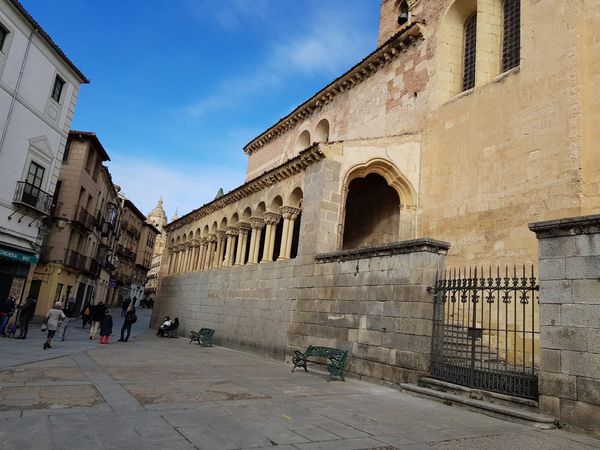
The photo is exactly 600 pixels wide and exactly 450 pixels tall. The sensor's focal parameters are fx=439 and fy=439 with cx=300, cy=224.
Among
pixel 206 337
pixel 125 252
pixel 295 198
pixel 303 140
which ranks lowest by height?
pixel 206 337

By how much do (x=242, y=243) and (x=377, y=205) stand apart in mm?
6020

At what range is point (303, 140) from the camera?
23781mm

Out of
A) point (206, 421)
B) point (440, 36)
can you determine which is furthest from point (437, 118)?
point (206, 421)

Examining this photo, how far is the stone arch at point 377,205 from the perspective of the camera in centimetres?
1459

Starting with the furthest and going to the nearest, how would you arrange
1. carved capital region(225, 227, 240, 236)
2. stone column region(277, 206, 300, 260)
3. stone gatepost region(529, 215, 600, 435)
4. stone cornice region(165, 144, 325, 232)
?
carved capital region(225, 227, 240, 236) → stone column region(277, 206, 300, 260) → stone cornice region(165, 144, 325, 232) → stone gatepost region(529, 215, 600, 435)

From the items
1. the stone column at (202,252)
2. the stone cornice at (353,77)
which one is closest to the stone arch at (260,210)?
the stone column at (202,252)

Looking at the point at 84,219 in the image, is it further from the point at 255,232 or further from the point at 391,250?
the point at 391,250

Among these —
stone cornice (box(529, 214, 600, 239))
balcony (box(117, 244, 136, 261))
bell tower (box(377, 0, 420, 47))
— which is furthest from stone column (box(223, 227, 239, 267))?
balcony (box(117, 244, 136, 261))

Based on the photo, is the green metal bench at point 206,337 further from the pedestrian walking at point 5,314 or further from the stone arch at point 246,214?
the pedestrian walking at point 5,314

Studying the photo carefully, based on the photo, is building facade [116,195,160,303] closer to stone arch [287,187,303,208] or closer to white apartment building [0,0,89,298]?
white apartment building [0,0,89,298]

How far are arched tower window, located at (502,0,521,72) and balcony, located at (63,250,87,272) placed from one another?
25861mm

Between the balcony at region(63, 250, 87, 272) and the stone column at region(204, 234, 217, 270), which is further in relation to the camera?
the balcony at region(63, 250, 87, 272)

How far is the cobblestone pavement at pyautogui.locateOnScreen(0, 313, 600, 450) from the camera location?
4.53 metres

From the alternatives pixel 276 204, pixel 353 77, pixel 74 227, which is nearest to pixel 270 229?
pixel 276 204
